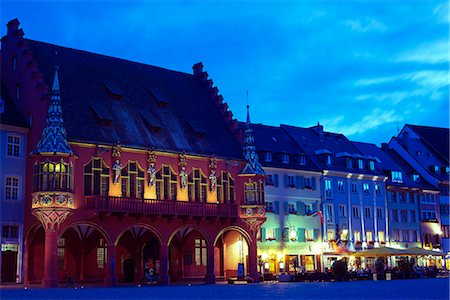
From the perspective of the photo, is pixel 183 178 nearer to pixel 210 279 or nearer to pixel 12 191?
pixel 210 279

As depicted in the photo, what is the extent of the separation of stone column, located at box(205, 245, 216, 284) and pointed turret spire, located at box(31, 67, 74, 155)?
50.4ft

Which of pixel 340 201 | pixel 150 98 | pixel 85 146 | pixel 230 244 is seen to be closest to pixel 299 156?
pixel 340 201

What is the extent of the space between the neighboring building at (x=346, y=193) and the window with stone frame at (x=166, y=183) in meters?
22.9

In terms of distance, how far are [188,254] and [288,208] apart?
1420 cm

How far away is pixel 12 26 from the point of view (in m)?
57.3

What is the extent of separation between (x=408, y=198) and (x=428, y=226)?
16.2 feet

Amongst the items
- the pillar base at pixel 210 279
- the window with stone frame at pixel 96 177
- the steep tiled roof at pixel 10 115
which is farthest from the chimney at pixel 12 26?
the pillar base at pixel 210 279

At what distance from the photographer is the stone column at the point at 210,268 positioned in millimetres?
58062

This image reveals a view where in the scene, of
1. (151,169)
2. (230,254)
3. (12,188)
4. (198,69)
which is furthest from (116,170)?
(198,69)

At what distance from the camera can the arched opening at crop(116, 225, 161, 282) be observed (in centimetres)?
5850

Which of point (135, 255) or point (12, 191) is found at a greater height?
point (12, 191)

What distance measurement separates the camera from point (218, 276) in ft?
206

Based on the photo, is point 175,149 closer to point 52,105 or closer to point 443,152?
point 52,105

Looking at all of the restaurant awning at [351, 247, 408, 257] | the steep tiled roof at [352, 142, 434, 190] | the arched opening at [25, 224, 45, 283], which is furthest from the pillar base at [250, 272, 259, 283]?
the steep tiled roof at [352, 142, 434, 190]
